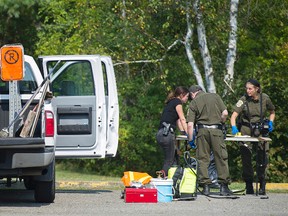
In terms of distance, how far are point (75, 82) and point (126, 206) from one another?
10.8ft

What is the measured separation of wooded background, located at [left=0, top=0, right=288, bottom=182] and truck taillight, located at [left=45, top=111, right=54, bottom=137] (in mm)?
10739

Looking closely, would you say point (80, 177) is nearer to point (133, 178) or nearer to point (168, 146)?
point (168, 146)

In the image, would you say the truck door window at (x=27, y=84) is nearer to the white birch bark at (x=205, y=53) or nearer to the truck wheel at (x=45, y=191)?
the truck wheel at (x=45, y=191)

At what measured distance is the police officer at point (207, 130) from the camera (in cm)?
1638

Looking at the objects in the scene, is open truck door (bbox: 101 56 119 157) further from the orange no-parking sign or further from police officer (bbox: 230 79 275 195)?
the orange no-parking sign

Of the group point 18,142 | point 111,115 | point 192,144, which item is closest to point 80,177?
point 111,115

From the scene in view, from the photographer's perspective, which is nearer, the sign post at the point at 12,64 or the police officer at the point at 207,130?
the sign post at the point at 12,64

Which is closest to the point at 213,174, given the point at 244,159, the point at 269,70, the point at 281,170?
Result: the point at 244,159

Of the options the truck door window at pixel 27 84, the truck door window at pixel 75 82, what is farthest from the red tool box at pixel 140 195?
the truck door window at pixel 75 82

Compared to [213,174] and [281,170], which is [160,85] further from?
[213,174]

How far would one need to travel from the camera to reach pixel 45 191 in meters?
15.0

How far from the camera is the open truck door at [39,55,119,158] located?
17.4m

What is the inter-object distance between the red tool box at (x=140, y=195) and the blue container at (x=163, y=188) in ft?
0.54

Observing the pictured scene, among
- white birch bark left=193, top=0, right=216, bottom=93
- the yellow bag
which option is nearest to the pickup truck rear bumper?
the yellow bag
